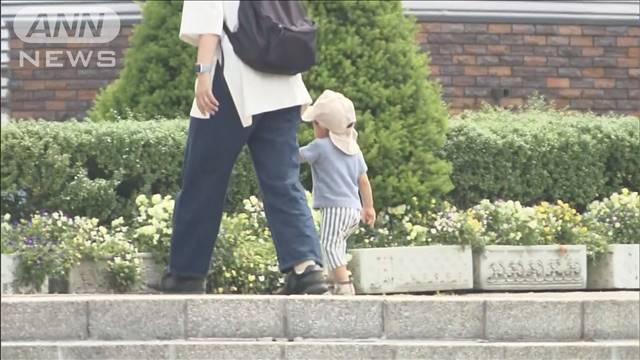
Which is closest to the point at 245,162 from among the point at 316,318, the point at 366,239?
the point at 366,239

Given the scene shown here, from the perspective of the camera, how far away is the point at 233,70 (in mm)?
5469

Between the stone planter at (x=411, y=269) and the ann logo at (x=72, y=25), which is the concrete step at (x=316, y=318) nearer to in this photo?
the stone planter at (x=411, y=269)

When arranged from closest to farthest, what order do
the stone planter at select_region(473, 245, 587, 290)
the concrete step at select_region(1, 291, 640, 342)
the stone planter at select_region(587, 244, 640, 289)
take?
the concrete step at select_region(1, 291, 640, 342)
the stone planter at select_region(473, 245, 587, 290)
the stone planter at select_region(587, 244, 640, 289)

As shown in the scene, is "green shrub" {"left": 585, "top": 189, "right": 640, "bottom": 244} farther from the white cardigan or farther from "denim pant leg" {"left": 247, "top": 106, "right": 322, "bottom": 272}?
the white cardigan

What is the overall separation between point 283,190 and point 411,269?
5.15 feet

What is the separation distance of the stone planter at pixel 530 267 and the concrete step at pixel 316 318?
1.82 metres

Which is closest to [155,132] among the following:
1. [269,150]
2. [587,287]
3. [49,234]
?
[49,234]

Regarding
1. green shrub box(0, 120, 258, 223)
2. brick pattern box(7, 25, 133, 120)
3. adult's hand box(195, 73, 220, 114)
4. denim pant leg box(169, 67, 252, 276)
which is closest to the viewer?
adult's hand box(195, 73, 220, 114)

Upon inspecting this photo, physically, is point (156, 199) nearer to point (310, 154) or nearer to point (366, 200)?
point (310, 154)

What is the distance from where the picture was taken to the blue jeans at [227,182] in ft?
18.0

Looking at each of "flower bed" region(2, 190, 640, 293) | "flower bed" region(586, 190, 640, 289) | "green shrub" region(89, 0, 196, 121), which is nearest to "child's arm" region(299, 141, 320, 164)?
"flower bed" region(2, 190, 640, 293)

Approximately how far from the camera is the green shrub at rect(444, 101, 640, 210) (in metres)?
7.82

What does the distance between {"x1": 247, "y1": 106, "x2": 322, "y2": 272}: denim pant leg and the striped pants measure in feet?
1.84

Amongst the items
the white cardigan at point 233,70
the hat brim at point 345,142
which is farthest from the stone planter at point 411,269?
the white cardigan at point 233,70
